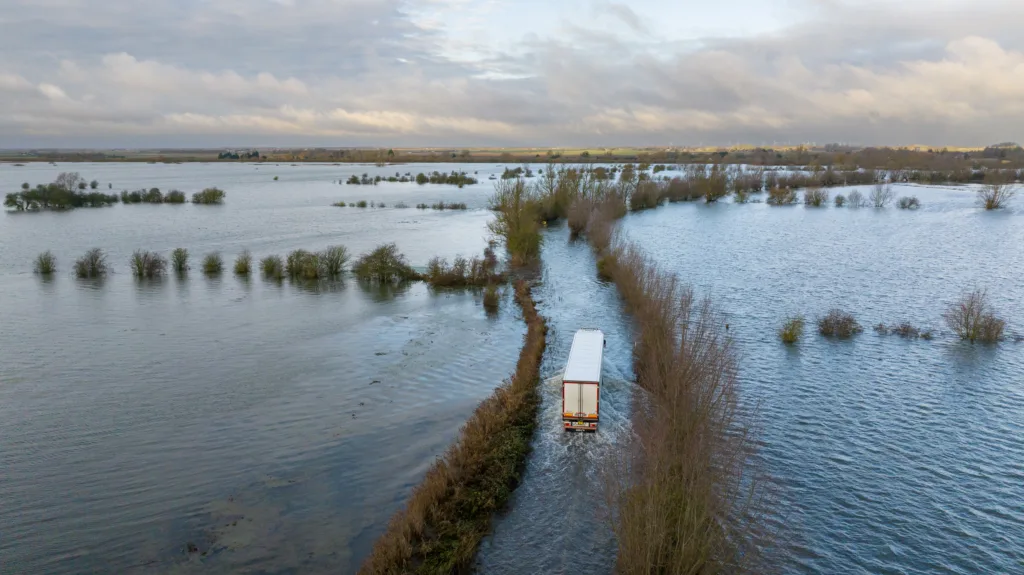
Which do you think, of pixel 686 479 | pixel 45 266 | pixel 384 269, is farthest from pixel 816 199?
pixel 45 266

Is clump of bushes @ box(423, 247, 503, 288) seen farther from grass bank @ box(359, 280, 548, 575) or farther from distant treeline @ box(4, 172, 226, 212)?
distant treeline @ box(4, 172, 226, 212)

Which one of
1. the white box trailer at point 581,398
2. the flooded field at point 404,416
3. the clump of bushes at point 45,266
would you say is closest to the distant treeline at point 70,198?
the flooded field at point 404,416

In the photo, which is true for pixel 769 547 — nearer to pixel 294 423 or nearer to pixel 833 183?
pixel 294 423

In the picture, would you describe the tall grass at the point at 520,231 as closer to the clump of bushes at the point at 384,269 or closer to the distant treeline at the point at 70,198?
the clump of bushes at the point at 384,269

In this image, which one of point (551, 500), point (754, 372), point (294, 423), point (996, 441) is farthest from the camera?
point (754, 372)

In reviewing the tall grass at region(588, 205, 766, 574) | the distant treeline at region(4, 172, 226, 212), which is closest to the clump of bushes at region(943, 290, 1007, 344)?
the tall grass at region(588, 205, 766, 574)

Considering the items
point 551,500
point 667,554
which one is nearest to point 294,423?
point 551,500
